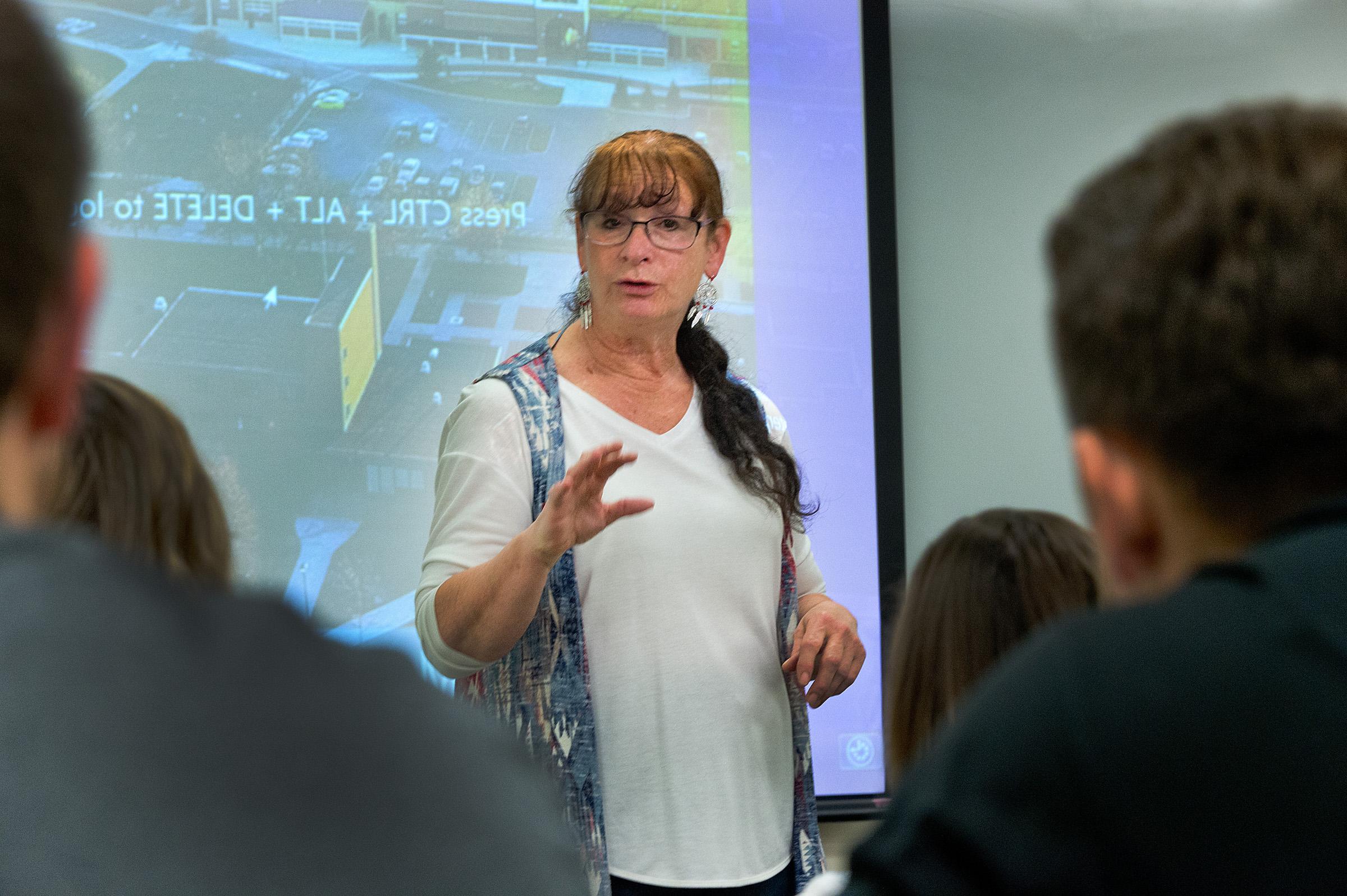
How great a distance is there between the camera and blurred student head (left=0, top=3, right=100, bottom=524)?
447 millimetres

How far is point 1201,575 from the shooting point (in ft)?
1.79

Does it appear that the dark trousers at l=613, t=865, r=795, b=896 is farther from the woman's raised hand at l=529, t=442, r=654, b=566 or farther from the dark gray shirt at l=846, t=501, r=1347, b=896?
the dark gray shirt at l=846, t=501, r=1347, b=896

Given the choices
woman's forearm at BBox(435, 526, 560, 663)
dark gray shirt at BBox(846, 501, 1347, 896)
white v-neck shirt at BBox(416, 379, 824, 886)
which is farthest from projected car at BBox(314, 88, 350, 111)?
dark gray shirt at BBox(846, 501, 1347, 896)

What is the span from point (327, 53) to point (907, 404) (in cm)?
165

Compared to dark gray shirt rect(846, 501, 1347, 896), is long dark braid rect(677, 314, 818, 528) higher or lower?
lower

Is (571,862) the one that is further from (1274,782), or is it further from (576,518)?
(576,518)

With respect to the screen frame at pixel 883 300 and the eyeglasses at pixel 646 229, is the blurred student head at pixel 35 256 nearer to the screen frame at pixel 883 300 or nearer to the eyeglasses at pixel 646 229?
the eyeglasses at pixel 646 229

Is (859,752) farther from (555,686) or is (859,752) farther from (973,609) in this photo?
(973,609)

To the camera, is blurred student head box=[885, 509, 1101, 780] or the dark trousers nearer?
blurred student head box=[885, 509, 1101, 780]

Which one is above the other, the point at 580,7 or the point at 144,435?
the point at 580,7

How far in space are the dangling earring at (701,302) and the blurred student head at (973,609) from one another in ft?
2.70

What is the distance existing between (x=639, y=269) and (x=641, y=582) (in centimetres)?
47

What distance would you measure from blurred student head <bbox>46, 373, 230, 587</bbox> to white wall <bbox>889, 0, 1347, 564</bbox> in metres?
2.23

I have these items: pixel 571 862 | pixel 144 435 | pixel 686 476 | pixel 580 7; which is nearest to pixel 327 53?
pixel 580 7
